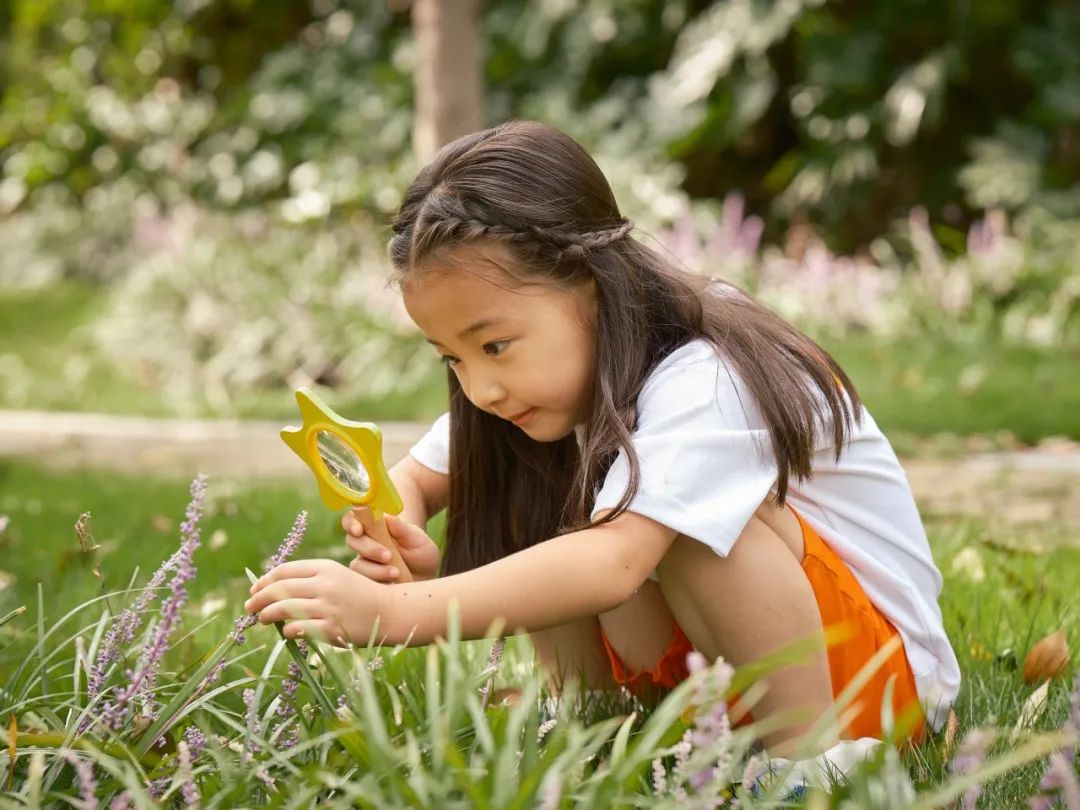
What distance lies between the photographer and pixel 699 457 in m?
1.66

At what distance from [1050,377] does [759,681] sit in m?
3.89

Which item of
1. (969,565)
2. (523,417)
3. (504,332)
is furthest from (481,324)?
(969,565)

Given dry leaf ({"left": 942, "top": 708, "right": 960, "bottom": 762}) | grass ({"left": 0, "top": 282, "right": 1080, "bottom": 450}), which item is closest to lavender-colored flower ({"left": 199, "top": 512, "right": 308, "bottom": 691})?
dry leaf ({"left": 942, "top": 708, "right": 960, "bottom": 762})

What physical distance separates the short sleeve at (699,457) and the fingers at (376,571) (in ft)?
1.01

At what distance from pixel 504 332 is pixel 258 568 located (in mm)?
1323

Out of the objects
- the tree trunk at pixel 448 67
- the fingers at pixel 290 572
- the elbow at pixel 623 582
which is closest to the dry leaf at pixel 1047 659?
the elbow at pixel 623 582

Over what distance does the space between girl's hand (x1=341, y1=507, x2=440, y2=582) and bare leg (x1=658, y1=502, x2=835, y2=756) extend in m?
0.37

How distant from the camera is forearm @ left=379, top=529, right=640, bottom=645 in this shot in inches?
62.3

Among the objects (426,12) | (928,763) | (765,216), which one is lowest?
(928,763)

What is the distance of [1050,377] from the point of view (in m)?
5.18

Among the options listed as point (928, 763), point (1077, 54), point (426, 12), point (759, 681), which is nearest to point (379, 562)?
point (759, 681)

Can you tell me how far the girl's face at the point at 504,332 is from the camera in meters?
1.78

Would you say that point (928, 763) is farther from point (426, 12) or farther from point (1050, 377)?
point (426, 12)

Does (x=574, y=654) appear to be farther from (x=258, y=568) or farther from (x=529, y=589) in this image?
(x=258, y=568)
